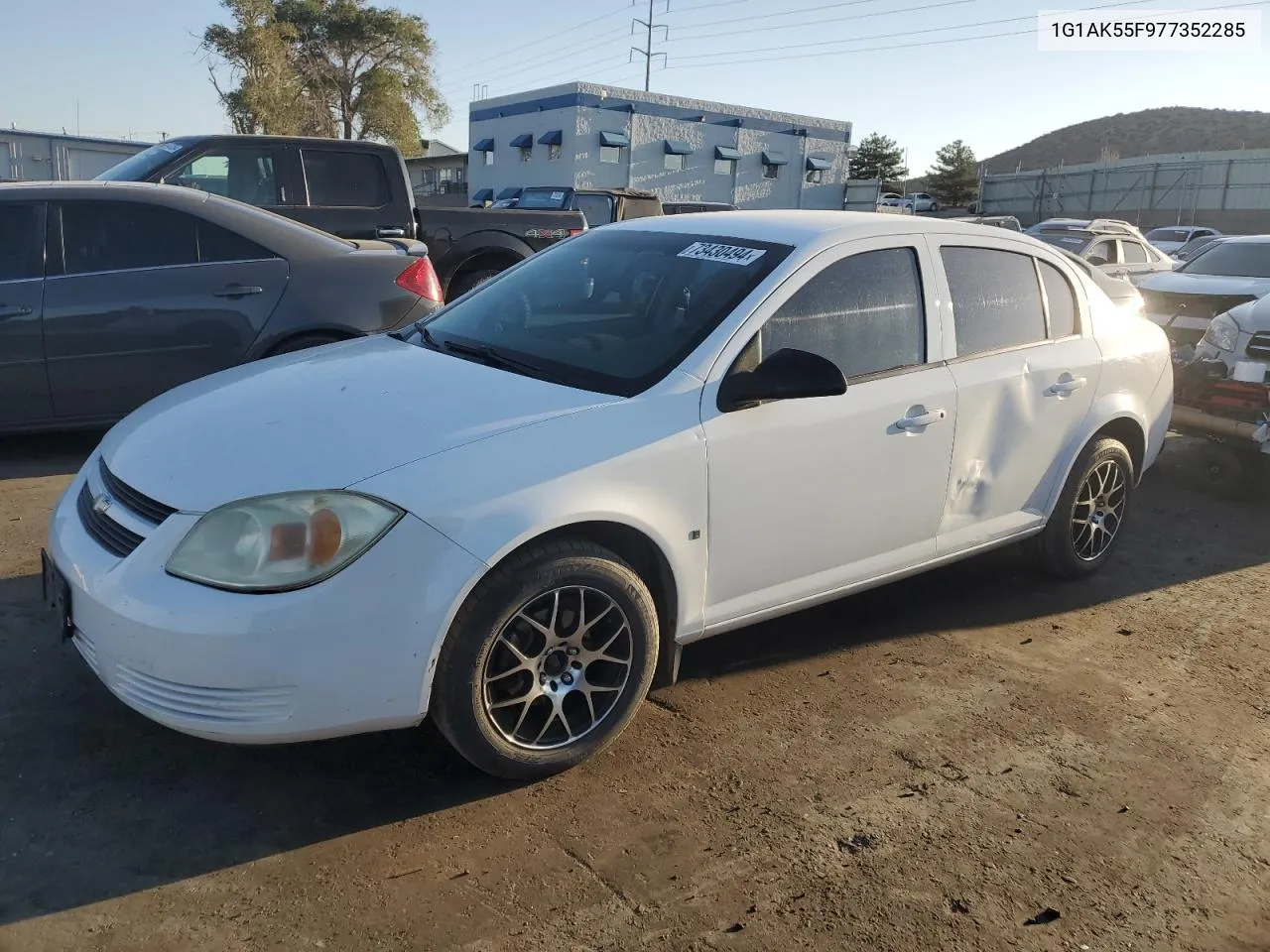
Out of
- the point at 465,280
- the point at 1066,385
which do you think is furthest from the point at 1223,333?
the point at 465,280

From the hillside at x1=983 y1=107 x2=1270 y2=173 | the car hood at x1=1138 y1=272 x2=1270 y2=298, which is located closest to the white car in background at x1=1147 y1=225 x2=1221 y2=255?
the car hood at x1=1138 y1=272 x2=1270 y2=298

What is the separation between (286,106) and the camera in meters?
45.8

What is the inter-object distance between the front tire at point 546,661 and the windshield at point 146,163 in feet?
22.8

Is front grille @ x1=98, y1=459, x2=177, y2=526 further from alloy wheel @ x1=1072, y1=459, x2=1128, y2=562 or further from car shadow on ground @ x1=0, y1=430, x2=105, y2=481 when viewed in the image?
alloy wheel @ x1=1072, y1=459, x2=1128, y2=562

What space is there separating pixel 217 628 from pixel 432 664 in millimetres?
546

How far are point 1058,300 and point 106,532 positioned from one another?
153 inches

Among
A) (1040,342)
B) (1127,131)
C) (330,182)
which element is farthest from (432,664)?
(1127,131)

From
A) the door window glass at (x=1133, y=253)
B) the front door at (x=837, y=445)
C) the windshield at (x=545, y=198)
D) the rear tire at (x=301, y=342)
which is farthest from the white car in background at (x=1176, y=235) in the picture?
the front door at (x=837, y=445)

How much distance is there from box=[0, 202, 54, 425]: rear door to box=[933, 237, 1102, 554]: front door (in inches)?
186

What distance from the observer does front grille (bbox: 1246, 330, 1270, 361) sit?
6.68 m

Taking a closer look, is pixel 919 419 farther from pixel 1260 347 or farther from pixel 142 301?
pixel 142 301

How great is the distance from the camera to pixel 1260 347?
6.71 m

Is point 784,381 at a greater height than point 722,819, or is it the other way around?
point 784,381

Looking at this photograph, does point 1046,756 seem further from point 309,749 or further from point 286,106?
point 286,106
